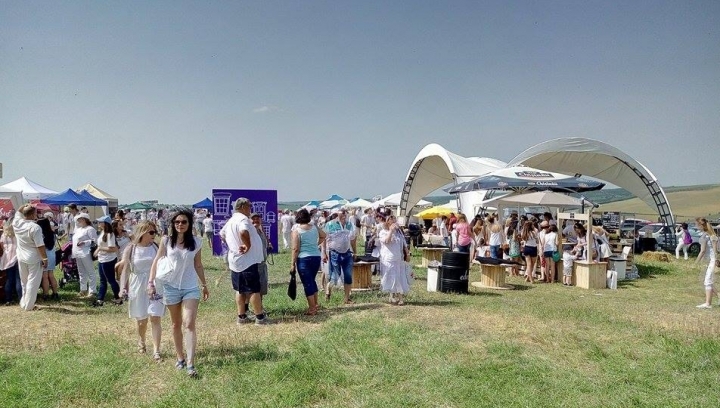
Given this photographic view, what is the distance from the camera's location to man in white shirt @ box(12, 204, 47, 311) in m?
7.98

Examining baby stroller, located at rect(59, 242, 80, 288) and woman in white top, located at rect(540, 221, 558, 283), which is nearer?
baby stroller, located at rect(59, 242, 80, 288)

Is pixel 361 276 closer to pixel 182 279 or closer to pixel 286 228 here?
pixel 182 279

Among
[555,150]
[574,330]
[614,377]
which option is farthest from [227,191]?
[555,150]

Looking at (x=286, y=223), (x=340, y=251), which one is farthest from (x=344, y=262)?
(x=286, y=223)

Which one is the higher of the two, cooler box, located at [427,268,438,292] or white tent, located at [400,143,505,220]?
white tent, located at [400,143,505,220]

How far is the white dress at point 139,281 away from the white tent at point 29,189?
23.2 meters

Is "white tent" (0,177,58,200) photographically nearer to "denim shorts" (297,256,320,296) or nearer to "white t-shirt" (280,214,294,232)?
"white t-shirt" (280,214,294,232)

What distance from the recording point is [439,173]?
28.0 m

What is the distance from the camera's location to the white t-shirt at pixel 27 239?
26.1 feet

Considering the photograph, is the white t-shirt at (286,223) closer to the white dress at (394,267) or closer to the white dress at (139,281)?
the white dress at (394,267)

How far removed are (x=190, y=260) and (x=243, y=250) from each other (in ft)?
5.55

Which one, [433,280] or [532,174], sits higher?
[532,174]

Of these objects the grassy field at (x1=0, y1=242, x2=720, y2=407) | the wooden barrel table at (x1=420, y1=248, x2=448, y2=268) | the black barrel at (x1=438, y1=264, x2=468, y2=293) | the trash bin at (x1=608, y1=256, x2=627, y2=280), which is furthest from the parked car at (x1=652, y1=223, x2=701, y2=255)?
the black barrel at (x1=438, y1=264, x2=468, y2=293)

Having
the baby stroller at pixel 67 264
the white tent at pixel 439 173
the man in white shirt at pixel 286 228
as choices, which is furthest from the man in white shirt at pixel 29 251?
the white tent at pixel 439 173
